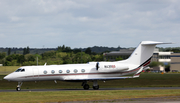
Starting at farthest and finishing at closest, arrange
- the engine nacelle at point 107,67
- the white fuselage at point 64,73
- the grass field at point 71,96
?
the engine nacelle at point 107,67
the white fuselage at point 64,73
the grass field at point 71,96

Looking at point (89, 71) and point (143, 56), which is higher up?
point (143, 56)

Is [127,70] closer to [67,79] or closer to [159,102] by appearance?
[67,79]

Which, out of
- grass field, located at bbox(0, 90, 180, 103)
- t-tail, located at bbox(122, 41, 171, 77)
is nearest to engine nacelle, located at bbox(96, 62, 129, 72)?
t-tail, located at bbox(122, 41, 171, 77)

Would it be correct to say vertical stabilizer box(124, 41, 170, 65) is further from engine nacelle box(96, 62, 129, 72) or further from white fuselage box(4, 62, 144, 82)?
engine nacelle box(96, 62, 129, 72)

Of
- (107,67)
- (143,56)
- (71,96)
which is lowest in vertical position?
(71,96)

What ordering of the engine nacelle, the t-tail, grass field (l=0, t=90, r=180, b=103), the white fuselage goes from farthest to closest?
the t-tail
the engine nacelle
the white fuselage
grass field (l=0, t=90, r=180, b=103)

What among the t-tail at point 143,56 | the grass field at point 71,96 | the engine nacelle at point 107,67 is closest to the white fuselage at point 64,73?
the engine nacelle at point 107,67

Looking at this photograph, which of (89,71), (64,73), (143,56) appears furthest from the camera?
(143,56)

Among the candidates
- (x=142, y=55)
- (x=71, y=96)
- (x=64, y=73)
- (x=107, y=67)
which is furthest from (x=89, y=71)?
(x=71, y=96)

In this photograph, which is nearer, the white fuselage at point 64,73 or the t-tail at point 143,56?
the white fuselage at point 64,73

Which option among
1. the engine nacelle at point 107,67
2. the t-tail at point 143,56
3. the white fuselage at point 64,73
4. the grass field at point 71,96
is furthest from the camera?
the t-tail at point 143,56

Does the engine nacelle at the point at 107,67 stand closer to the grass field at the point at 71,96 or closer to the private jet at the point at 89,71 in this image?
the private jet at the point at 89,71

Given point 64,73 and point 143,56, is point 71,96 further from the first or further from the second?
point 143,56

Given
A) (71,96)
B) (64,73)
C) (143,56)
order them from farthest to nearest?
1. (143,56)
2. (64,73)
3. (71,96)
